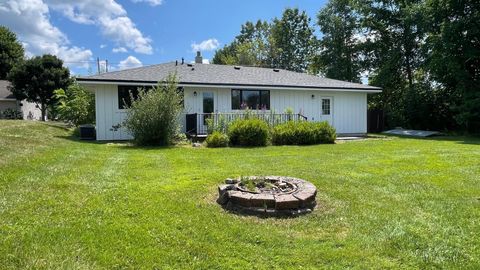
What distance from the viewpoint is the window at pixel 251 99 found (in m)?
16.9

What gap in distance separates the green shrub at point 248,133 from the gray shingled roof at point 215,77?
3.59m

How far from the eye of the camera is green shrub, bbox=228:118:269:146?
1248cm

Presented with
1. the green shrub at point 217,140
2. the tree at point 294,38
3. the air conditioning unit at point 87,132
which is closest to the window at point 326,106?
the green shrub at point 217,140

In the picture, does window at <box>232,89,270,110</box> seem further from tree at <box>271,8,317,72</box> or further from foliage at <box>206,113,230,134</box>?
tree at <box>271,8,317,72</box>

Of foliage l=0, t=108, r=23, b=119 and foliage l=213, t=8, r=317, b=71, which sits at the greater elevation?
foliage l=213, t=8, r=317, b=71

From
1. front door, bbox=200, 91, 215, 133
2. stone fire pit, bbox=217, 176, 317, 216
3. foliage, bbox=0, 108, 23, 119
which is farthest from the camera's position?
foliage, bbox=0, 108, 23, 119

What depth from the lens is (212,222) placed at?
4.08 meters

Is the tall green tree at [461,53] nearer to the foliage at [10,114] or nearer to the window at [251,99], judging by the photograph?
the window at [251,99]

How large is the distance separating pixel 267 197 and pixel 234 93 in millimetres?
12629

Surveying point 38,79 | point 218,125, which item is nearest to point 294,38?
point 38,79

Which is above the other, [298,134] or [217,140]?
[298,134]

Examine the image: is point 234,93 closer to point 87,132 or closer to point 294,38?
point 87,132

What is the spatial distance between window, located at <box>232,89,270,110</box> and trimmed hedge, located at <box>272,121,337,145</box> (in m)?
3.44

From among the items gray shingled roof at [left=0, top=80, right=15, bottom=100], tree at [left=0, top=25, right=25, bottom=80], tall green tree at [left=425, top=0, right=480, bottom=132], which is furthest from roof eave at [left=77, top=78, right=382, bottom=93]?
tree at [left=0, top=25, right=25, bottom=80]
